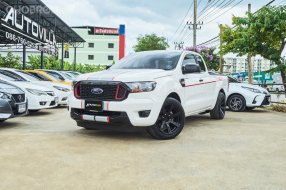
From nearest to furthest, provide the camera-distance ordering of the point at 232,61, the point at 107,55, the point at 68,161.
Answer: the point at 68,161 → the point at 107,55 → the point at 232,61

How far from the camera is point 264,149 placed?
17.6ft

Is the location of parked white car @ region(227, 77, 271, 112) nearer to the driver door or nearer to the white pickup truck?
the driver door

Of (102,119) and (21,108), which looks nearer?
(102,119)

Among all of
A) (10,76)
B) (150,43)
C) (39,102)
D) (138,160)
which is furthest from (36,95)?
(150,43)

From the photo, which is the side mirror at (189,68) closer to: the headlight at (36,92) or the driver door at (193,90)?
the driver door at (193,90)

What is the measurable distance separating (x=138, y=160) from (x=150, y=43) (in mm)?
68392

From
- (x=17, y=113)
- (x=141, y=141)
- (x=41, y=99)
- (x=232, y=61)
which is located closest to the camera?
(x=141, y=141)

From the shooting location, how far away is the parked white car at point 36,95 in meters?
8.89

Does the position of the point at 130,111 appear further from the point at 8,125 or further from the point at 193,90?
the point at 8,125

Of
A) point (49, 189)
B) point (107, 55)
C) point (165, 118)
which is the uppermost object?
point (107, 55)

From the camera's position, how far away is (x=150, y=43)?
7188 centimetres

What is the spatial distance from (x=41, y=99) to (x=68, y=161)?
16.4 feet

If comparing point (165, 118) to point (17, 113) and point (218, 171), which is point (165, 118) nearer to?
point (218, 171)

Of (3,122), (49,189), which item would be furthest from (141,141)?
(3,122)
